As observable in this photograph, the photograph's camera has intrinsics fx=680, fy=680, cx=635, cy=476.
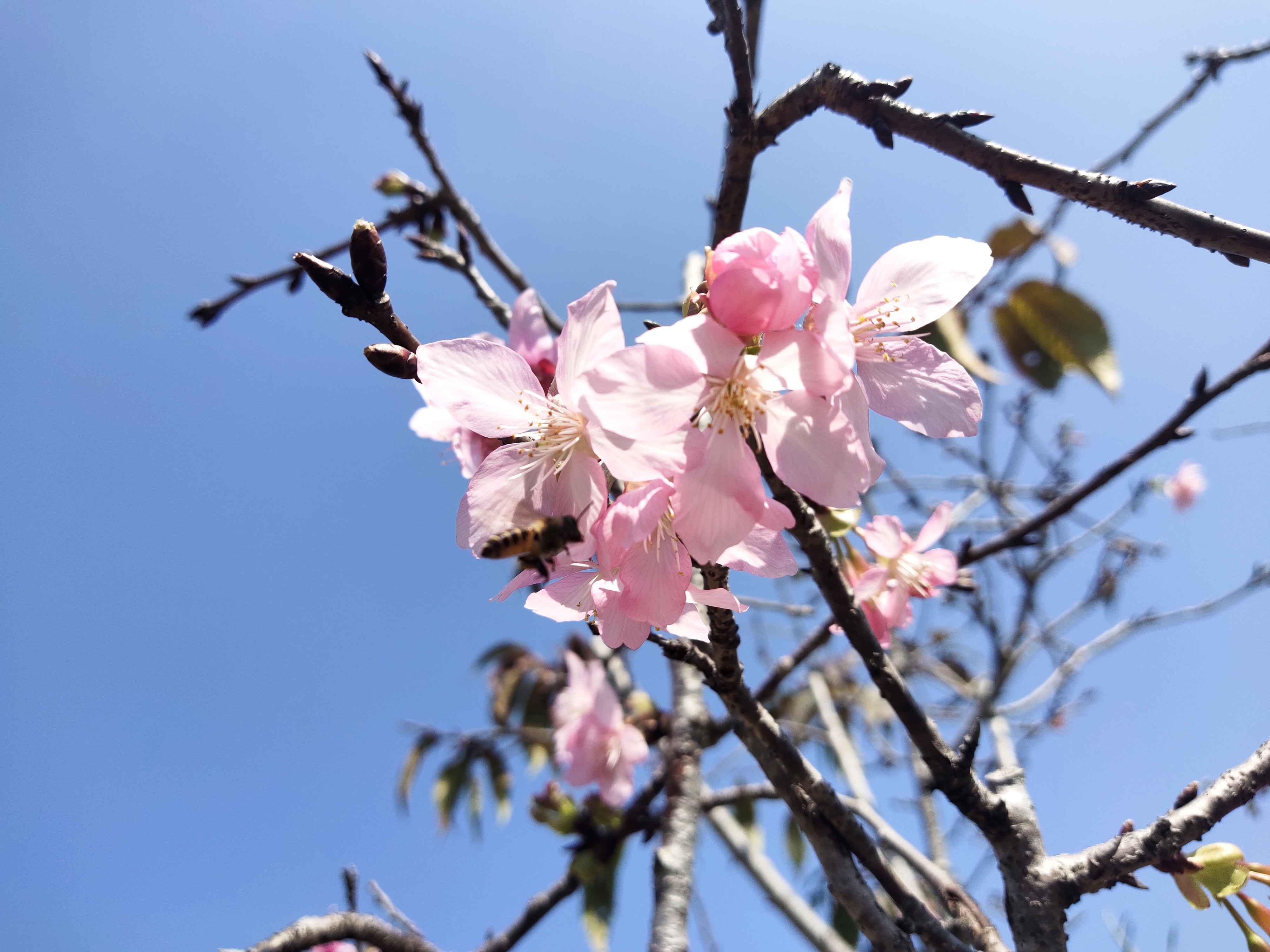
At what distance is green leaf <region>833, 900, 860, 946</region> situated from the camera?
2311 millimetres

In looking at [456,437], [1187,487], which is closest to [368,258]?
[456,437]

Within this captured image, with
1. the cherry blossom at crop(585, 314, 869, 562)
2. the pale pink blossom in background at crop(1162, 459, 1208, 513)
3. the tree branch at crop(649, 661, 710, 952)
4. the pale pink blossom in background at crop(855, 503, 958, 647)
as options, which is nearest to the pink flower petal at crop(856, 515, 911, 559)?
the pale pink blossom in background at crop(855, 503, 958, 647)

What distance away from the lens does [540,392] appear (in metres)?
0.89

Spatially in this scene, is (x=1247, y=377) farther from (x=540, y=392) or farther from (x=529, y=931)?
(x=529, y=931)

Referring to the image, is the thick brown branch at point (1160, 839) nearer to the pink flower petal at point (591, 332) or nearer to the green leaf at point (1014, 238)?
the pink flower petal at point (591, 332)

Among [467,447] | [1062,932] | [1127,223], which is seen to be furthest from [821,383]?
[1062,932]

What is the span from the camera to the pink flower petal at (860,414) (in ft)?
2.34

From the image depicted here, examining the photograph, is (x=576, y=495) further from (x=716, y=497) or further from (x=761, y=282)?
(x=761, y=282)

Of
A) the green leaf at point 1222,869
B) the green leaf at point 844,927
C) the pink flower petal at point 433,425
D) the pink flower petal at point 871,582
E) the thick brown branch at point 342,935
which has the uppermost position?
the pink flower petal at point 433,425

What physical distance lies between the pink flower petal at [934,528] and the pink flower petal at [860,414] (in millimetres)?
721

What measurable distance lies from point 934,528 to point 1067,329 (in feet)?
2.99

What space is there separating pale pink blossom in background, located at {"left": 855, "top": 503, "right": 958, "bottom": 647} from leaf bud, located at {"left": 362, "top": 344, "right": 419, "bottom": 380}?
92 cm

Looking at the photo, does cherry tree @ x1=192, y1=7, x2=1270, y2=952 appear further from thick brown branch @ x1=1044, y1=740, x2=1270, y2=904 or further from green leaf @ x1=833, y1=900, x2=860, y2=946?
green leaf @ x1=833, y1=900, x2=860, y2=946

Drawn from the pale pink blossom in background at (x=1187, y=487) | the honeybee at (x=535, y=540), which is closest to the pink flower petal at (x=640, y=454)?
the honeybee at (x=535, y=540)
